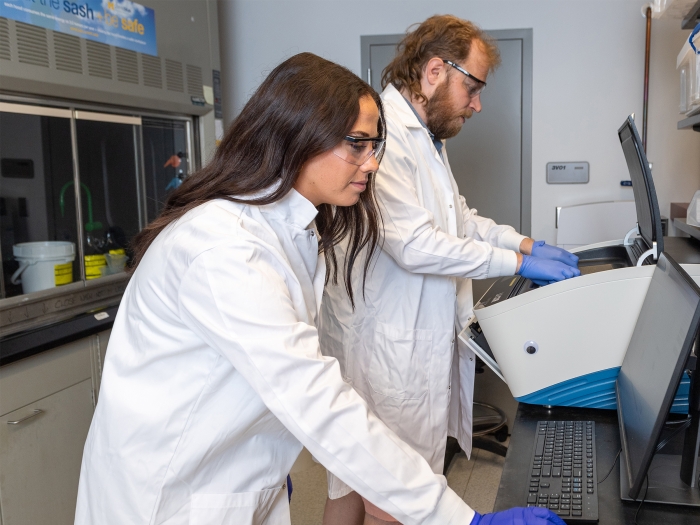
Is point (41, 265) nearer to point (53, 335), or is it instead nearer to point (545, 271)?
point (53, 335)

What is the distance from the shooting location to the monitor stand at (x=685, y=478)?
972 mm

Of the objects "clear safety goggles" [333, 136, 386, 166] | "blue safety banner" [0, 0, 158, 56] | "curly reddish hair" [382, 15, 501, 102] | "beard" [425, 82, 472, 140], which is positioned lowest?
"clear safety goggles" [333, 136, 386, 166]

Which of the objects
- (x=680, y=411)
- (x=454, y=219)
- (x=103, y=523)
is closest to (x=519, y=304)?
(x=680, y=411)

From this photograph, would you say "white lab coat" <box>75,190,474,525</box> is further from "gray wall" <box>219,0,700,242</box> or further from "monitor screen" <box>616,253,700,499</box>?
"gray wall" <box>219,0,700,242</box>

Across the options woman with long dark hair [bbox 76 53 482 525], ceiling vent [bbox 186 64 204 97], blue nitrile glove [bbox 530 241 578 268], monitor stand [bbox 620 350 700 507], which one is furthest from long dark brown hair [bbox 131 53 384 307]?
ceiling vent [bbox 186 64 204 97]

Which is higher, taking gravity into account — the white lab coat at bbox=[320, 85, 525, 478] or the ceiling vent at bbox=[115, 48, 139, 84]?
the ceiling vent at bbox=[115, 48, 139, 84]

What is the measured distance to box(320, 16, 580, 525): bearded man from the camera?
1708 millimetres

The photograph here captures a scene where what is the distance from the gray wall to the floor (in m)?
1.21

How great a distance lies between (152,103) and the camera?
2.46 metres

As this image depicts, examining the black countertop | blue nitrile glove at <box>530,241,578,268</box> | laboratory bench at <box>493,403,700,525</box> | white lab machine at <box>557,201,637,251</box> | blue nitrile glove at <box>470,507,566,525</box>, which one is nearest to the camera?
blue nitrile glove at <box>470,507,566,525</box>

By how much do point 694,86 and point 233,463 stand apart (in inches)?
60.6

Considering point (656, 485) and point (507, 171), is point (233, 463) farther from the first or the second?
point (507, 171)

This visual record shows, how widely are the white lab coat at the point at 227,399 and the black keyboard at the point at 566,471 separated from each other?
205mm

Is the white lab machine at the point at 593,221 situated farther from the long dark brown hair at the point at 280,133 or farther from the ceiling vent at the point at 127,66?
the long dark brown hair at the point at 280,133
